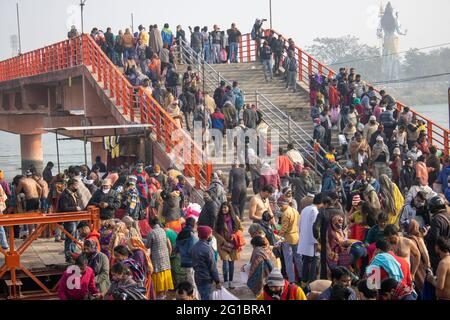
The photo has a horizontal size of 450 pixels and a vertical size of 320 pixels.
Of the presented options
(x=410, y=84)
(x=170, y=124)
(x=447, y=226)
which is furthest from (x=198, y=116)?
(x=410, y=84)

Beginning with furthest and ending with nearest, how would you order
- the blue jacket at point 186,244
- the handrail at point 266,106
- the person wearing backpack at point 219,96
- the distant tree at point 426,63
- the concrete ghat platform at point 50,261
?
the distant tree at point 426,63
the person wearing backpack at point 219,96
the handrail at point 266,106
the concrete ghat platform at point 50,261
the blue jacket at point 186,244

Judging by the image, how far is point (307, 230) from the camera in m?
12.4

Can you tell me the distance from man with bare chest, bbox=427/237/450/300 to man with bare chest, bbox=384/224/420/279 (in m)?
0.61

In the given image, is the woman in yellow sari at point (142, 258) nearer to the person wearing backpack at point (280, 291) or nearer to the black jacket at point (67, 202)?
the person wearing backpack at point (280, 291)

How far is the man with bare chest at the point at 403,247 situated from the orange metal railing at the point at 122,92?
9297mm

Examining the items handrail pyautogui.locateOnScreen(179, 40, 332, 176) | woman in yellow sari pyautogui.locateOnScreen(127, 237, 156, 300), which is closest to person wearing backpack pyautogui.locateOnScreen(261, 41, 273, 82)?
handrail pyautogui.locateOnScreen(179, 40, 332, 176)

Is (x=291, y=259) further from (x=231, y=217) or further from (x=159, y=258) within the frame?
(x=159, y=258)

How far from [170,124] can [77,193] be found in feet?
16.2

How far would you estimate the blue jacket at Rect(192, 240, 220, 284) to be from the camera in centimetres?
1098

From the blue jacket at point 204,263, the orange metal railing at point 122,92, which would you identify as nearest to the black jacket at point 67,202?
the orange metal railing at point 122,92

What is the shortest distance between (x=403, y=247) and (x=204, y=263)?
243cm

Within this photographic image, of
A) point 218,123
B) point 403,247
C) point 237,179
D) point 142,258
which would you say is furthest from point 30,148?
point 403,247

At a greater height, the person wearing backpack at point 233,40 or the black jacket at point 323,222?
the person wearing backpack at point 233,40

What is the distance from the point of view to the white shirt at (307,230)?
12.2 meters
